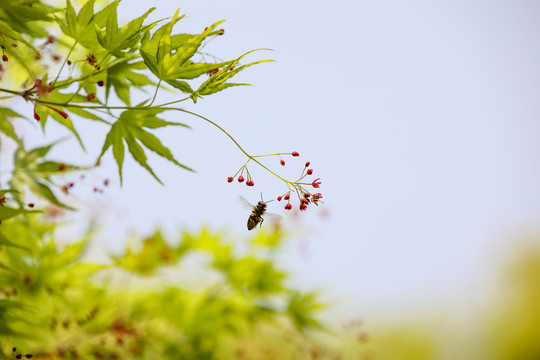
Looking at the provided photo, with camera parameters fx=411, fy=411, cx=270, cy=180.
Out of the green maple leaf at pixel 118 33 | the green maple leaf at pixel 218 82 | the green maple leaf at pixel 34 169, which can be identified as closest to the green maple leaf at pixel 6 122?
the green maple leaf at pixel 34 169

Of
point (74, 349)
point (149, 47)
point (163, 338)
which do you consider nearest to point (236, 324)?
point (163, 338)

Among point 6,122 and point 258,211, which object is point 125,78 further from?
point 258,211

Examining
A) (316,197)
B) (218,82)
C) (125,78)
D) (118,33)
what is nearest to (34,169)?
(125,78)

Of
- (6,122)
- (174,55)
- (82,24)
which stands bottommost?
(6,122)

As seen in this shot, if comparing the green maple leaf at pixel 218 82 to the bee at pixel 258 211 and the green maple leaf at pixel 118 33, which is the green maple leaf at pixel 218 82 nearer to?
the green maple leaf at pixel 118 33

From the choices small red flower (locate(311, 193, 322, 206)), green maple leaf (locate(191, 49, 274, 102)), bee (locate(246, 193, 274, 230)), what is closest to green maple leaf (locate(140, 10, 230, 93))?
green maple leaf (locate(191, 49, 274, 102))

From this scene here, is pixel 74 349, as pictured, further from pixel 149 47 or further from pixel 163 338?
pixel 149 47

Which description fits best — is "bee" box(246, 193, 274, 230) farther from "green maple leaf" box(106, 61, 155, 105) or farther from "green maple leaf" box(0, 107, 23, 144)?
"green maple leaf" box(0, 107, 23, 144)
